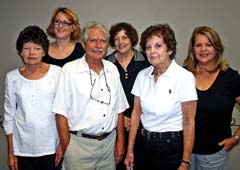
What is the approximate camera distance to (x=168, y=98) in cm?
184

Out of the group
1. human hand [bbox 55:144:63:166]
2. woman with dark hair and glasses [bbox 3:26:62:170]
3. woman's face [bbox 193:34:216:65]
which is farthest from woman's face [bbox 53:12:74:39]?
woman's face [bbox 193:34:216:65]

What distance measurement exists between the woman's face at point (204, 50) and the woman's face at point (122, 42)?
55 centimetres

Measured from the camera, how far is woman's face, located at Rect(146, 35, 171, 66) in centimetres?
186

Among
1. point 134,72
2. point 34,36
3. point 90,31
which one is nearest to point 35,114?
point 34,36

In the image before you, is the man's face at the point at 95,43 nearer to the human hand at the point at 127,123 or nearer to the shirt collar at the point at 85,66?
the shirt collar at the point at 85,66

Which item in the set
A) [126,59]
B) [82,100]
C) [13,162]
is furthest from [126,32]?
[13,162]

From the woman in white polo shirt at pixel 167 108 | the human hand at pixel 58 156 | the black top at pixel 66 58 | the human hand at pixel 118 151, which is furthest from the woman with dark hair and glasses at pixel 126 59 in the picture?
the human hand at pixel 58 156

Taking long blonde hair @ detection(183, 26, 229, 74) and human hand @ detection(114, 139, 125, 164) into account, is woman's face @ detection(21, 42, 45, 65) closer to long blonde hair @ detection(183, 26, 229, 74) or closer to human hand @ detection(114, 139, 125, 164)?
human hand @ detection(114, 139, 125, 164)

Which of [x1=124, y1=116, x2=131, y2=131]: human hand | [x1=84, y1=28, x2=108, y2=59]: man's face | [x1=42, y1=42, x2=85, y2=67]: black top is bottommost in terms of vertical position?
[x1=124, y1=116, x2=131, y2=131]: human hand

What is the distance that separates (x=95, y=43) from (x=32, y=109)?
0.60m

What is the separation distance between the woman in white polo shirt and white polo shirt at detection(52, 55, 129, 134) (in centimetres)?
28

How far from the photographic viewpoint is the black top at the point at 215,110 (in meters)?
1.97

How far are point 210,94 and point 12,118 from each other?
4.49 ft

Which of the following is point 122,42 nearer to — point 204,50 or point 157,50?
point 157,50
